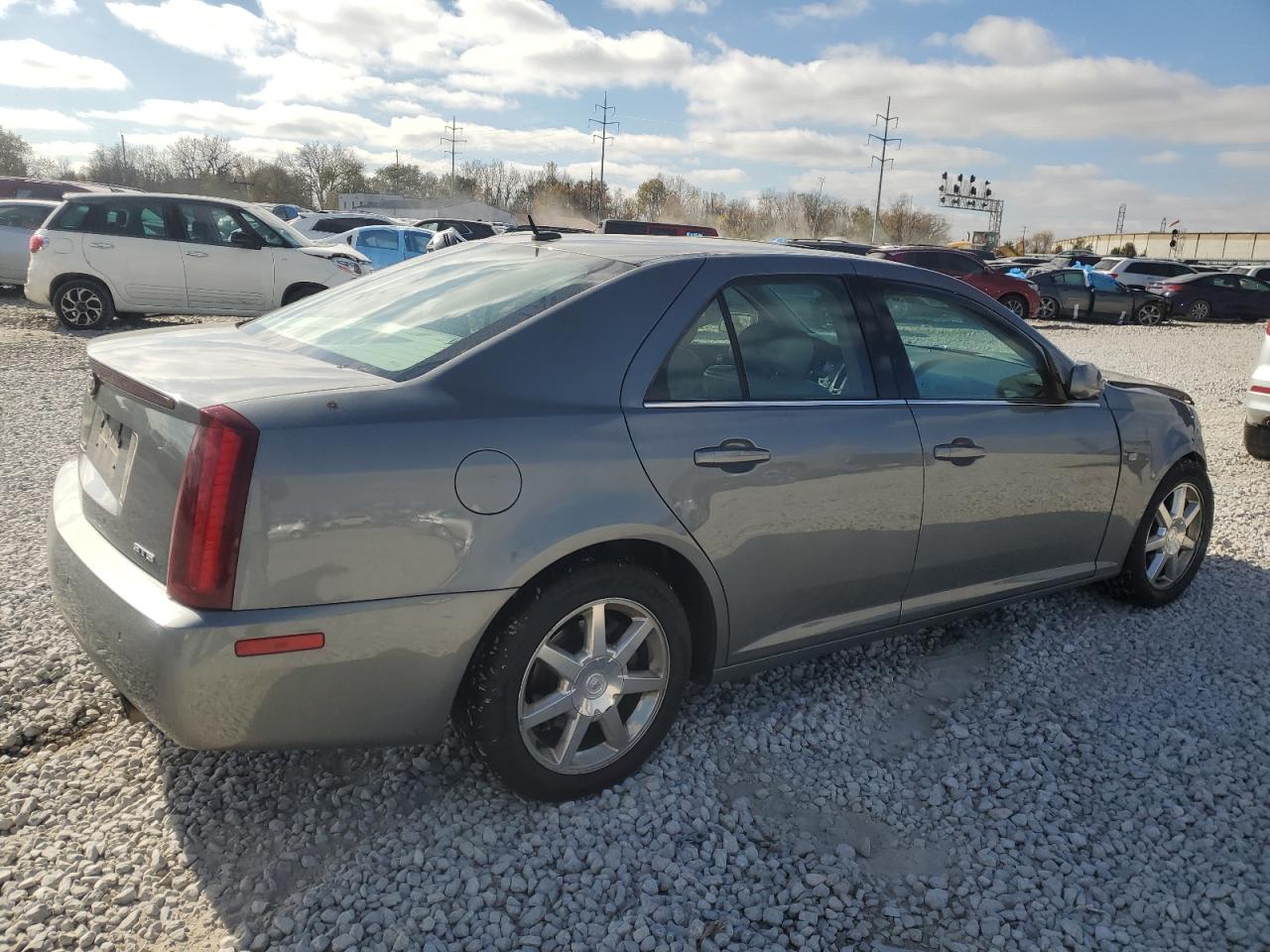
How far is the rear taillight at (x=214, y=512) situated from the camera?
2.16m

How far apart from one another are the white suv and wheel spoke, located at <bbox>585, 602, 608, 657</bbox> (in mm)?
10678

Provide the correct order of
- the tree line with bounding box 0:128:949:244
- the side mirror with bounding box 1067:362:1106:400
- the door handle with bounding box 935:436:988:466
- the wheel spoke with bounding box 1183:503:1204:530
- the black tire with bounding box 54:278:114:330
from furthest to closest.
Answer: the tree line with bounding box 0:128:949:244
the black tire with bounding box 54:278:114:330
the wheel spoke with bounding box 1183:503:1204:530
the side mirror with bounding box 1067:362:1106:400
the door handle with bounding box 935:436:988:466

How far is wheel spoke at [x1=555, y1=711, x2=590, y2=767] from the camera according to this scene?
2.71 meters

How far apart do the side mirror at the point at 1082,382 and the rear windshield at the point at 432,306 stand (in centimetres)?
202

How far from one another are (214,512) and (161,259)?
1118cm

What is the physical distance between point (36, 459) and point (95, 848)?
183 inches

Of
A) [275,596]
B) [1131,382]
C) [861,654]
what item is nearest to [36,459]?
[275,596]

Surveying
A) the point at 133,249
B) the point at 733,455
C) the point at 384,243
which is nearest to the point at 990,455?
the point at 733,455

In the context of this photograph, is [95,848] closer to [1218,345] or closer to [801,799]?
[801,799]

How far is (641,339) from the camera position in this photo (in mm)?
2766

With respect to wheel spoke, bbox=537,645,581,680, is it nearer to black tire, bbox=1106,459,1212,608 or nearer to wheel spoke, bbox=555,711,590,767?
wheel spoke, bbox=555,711,590,767

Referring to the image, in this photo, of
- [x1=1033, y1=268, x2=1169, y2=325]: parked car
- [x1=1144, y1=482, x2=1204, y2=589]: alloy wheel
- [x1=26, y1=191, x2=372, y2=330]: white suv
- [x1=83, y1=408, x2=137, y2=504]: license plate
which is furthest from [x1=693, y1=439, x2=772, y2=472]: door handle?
[x1=1033, y1=268, x2=1169, y2=325]: parked car

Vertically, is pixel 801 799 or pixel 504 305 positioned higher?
pixel 504 305

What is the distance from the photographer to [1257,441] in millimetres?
7594
